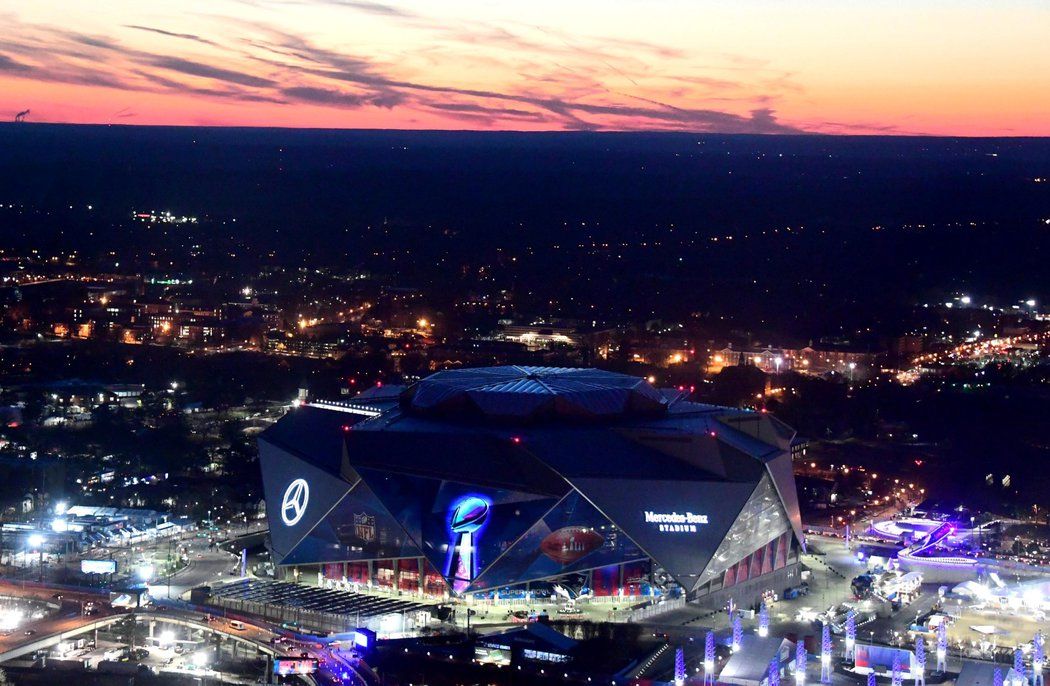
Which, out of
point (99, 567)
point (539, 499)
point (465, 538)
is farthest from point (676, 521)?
point (99, 567)

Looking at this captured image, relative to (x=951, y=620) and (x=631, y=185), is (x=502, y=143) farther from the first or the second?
(x=951, y=620)

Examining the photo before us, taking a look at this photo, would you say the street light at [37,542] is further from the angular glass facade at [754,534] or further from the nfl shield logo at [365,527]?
the angular glass facade at [754,534]

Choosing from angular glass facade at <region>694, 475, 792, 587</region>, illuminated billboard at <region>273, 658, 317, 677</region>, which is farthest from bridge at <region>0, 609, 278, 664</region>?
angular glass facade at <region>694, 475, 792, 587</region>

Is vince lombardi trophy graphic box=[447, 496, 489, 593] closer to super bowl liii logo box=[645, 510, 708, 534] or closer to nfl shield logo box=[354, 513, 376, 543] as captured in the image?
nfl shield logo box=[354, 513, 376, 543]

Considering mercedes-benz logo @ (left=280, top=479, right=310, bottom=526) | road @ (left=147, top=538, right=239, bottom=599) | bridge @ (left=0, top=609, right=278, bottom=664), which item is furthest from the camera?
mercedes-benz logo @ (left=280, top=479, right=310, bottom=526)

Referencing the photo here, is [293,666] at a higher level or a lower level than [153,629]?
higher

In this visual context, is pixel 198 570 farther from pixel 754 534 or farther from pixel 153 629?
pixel 754 534

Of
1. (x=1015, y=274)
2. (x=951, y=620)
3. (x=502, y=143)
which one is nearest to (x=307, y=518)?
(x=951, y=620)
